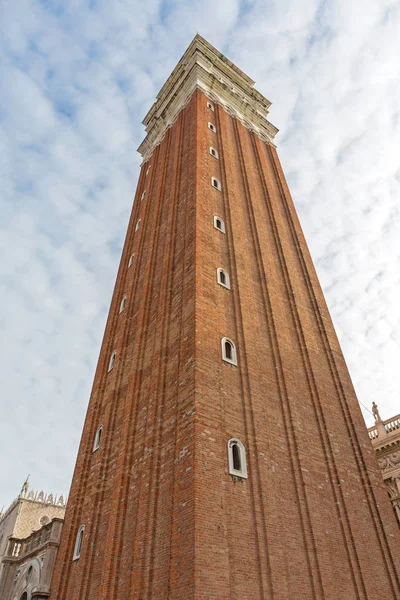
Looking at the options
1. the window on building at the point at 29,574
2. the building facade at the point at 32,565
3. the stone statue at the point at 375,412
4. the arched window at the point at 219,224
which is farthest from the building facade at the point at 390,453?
the window on building at the point at 29,574

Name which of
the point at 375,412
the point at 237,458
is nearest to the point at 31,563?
the point at 237,458

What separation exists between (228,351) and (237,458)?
368 centimetres

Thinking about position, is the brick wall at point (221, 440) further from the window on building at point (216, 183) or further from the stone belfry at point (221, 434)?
the window on building at point (216, 183)

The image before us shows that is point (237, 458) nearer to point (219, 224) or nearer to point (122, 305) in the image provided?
point (219, 224)

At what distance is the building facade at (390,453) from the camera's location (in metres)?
23.5

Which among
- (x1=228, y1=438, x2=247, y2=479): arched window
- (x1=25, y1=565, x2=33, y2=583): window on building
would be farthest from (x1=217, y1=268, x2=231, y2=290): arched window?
(x1=25, y1=565, x2=33, y2=583): window on building

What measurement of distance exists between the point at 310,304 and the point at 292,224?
230 inches

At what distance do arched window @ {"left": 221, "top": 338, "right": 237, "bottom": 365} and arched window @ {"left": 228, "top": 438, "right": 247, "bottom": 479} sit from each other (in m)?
2.76

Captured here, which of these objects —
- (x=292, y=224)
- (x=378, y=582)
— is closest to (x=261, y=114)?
(x=292, y=224)

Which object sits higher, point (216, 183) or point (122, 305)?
point (216, 183)

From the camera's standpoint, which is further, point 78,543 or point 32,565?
point 32,565

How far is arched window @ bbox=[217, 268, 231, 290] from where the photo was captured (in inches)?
679

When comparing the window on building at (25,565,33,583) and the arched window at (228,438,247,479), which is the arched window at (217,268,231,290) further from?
the window on building at (25,565,33,583)

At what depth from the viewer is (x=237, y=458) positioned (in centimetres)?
1253
